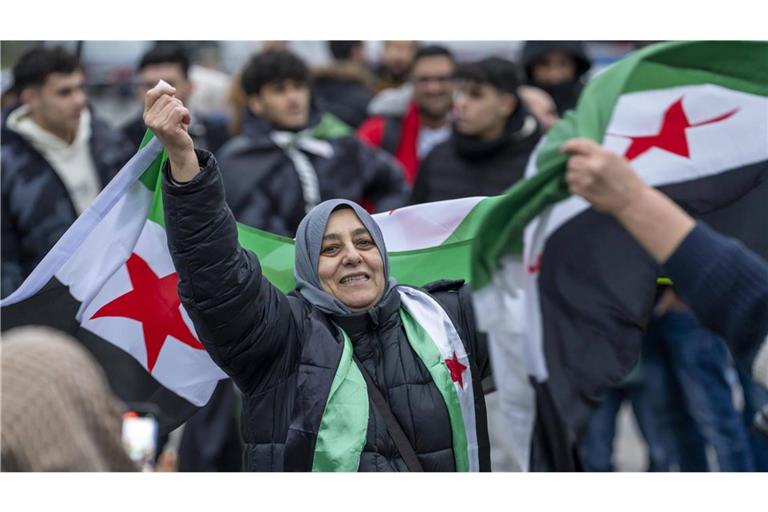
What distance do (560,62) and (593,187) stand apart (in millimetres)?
5446

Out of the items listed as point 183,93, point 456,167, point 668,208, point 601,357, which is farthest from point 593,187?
point 183,93

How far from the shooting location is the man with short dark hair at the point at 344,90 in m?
9.98

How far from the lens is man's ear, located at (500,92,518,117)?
310 inches

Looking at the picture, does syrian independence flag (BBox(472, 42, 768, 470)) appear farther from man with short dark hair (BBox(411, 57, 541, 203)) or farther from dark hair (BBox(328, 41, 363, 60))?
dark hair (BBox(328, 41, 363, 60))

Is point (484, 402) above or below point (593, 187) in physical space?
below

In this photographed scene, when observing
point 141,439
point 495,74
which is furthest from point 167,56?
point 141,439

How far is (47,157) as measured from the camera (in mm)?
7668

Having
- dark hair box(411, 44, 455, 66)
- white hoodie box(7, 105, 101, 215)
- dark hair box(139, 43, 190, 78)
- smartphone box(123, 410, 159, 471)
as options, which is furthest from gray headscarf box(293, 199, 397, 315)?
dark hair box(411, 44, 455, 66)

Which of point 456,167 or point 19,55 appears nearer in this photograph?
point 456,167

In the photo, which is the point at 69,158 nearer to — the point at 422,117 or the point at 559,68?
the point at 422,117

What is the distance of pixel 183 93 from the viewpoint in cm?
890

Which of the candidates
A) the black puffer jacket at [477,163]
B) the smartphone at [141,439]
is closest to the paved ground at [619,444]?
the black puffer jacket at [477,163]

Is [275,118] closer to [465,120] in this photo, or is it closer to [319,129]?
[319,129]

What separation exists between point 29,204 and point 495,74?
242 centimetres
